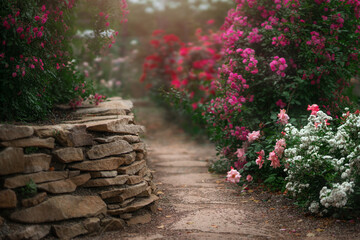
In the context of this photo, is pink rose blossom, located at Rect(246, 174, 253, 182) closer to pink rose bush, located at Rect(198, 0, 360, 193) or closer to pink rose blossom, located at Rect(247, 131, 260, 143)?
pink rose bush, located at Rect(198, 0, 360, 193)

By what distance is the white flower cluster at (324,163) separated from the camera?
3014 millimetres

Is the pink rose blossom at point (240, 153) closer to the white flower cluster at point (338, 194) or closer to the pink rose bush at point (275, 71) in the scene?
the pink rose bush at point (275, 71)

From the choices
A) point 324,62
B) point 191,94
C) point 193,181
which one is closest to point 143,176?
point 193,181

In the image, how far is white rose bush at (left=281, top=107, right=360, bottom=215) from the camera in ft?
9.90

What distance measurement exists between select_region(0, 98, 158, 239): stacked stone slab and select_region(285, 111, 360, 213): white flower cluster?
1.47 m

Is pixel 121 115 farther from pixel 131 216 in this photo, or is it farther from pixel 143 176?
pixel 131 216

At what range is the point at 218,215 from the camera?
11.6 ft

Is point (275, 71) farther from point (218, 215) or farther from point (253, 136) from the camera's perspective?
point (218, 215)

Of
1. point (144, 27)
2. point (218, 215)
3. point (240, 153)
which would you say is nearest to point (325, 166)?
point (218, 215)

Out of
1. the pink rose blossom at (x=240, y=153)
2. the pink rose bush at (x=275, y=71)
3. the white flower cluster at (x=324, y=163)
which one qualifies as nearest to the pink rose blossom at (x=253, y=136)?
the pink rose bush at (x=275, y=71)

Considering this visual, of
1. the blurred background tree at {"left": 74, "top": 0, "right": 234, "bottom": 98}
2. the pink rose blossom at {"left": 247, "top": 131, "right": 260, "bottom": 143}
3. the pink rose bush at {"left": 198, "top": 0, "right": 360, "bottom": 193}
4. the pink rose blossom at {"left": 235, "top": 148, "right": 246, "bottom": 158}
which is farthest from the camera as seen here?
the blurred background tree at {"left": 74, "top": 0, "right": 234, "bottom": 98}

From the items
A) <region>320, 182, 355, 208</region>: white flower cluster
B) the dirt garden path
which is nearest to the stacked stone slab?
the dirt garden path

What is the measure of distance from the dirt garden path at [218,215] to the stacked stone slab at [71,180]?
0.75 ft

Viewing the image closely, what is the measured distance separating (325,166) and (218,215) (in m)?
1.11
